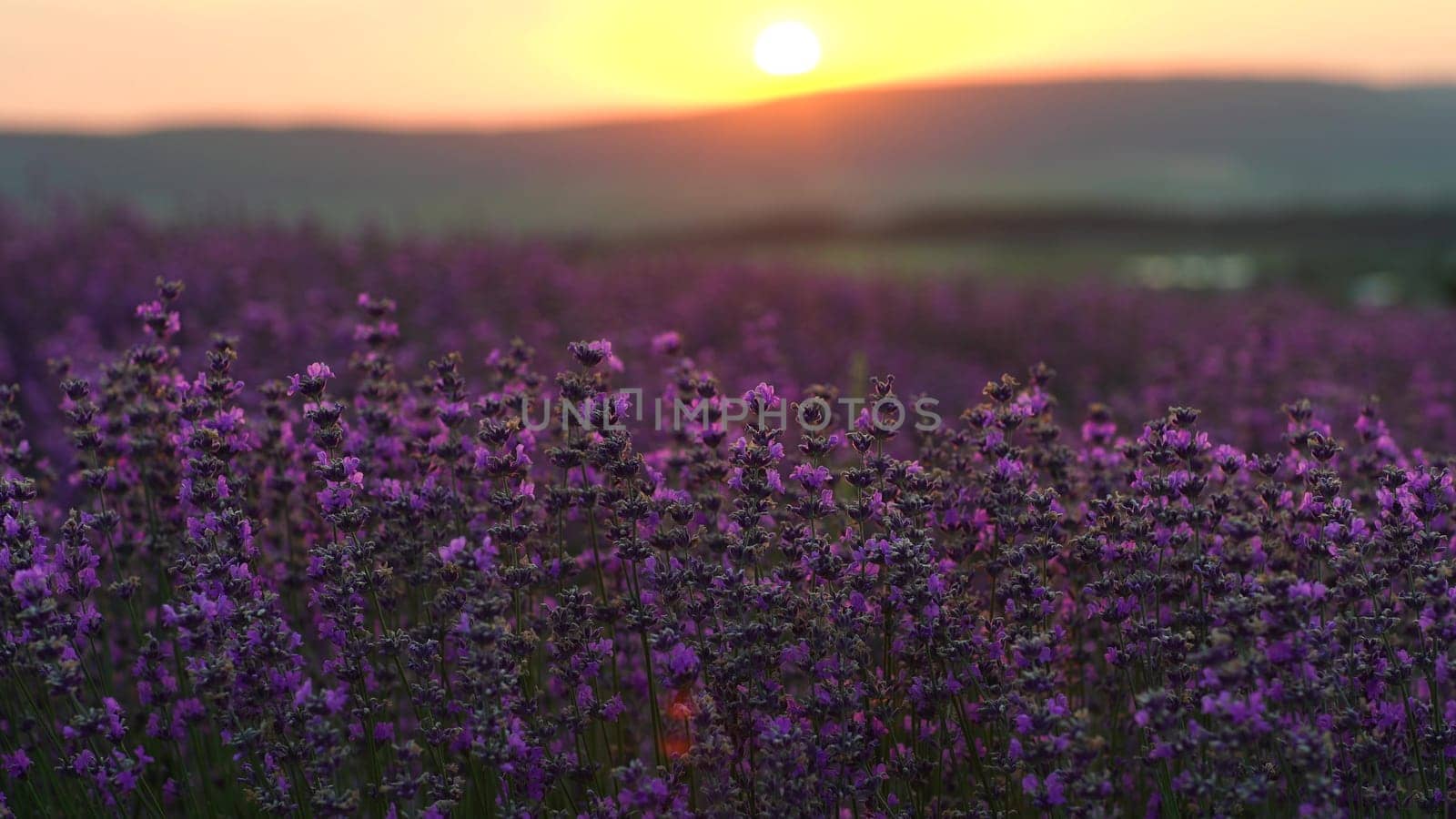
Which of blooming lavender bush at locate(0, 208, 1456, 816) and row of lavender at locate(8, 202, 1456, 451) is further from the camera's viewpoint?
row of lavender at locate(8, 202, 1456, 451)

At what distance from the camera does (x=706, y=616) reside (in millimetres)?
3059

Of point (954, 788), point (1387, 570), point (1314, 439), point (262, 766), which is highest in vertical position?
point (1314, 439)

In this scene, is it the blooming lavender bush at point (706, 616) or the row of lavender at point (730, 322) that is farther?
the row of lavender at point (730, 322)

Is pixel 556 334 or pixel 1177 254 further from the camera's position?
pixel 1177 254

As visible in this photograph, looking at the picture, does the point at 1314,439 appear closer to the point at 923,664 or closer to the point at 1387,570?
the point at 1387,570

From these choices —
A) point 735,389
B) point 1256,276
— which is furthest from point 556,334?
point 1256,276

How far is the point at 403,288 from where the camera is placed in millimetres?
11305

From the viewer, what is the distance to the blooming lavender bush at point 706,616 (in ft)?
9.10

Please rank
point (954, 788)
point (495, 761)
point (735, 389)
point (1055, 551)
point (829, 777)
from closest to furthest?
point (495, 761), point (829, 777), point (1055, 551), point (954, 788), point (735, 389)

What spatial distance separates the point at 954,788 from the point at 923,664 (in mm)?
725

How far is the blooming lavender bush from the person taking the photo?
2773 millimetres

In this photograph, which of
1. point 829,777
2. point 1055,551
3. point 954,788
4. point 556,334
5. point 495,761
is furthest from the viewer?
point 556,334

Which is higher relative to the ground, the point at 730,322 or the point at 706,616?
the point at 730,322

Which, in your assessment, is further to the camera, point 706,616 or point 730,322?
point 730,322
